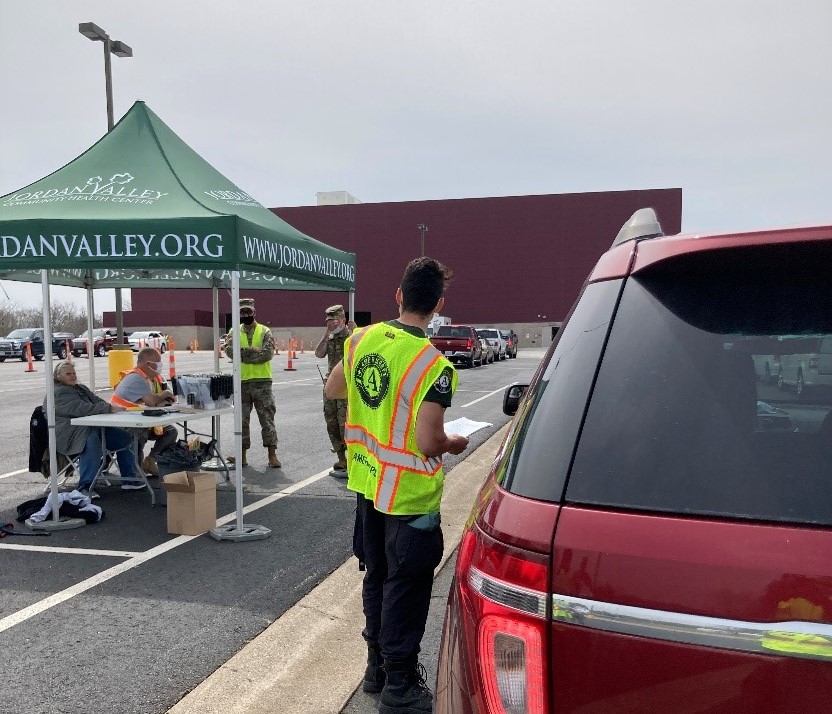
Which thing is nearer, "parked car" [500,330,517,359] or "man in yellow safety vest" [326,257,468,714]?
"man in yellow safety vest" [326,257,468,714]

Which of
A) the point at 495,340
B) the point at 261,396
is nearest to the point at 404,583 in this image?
the point at 261,396

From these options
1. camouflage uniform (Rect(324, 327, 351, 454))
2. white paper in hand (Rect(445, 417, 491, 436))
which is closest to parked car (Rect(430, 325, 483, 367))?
camouflage uniform (Rect(324, 327, 351, 454))

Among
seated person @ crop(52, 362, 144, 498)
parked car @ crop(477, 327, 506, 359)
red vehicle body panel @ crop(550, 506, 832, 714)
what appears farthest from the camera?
parked car @ crop(477, 327, 506, 359)

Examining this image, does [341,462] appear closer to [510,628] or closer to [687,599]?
[510,628]

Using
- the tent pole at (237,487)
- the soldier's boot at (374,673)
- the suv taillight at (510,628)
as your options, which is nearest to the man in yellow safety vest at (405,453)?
the soldier's boot at (374,673)

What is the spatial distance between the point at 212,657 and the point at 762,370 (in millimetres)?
3096

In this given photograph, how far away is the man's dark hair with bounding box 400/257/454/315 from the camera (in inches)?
116

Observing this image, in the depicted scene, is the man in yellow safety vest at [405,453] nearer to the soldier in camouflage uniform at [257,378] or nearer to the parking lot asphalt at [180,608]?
the parking lot asphalt at [180,608]

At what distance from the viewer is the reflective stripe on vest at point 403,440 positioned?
2.85 meters

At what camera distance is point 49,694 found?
3.17 metres

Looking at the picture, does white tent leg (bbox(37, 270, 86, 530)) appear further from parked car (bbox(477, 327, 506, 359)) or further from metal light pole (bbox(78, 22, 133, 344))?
parked car (bbox(477, 327, 506, 359))

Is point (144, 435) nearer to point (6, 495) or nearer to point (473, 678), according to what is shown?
point (6, 495)

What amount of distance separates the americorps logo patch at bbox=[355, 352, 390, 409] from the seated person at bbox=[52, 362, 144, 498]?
462 cm

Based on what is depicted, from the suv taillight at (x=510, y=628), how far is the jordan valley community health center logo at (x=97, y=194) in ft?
17.7
